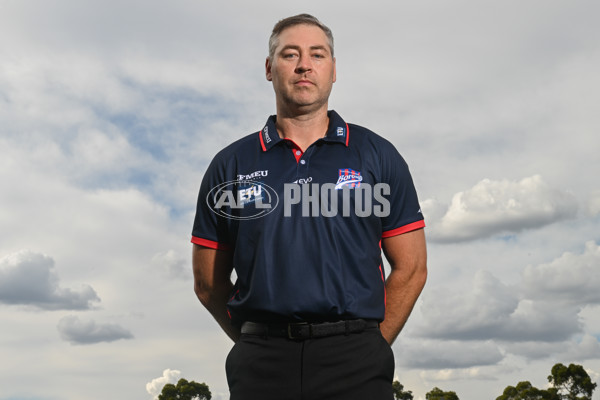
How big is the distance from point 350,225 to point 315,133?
1.11m

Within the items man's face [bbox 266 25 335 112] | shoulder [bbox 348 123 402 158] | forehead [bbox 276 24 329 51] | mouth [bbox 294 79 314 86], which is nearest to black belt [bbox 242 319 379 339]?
shoulder [bbox 348 123 402 158]

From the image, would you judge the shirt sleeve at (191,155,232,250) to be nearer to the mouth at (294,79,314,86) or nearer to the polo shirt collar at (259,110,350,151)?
the polo shirt collar at (259,110,350,151)

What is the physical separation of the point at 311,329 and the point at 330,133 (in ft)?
6.76

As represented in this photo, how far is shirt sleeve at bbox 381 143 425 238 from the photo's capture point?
646cm

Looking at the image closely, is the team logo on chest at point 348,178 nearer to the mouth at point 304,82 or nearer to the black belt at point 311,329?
the mouth at point 304,82

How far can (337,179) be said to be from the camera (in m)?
6.22

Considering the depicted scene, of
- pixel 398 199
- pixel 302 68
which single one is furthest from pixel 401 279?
pixel 302 68

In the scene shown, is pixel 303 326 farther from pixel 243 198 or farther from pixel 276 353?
pixel 243 198

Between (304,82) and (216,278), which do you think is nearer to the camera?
(304,82)

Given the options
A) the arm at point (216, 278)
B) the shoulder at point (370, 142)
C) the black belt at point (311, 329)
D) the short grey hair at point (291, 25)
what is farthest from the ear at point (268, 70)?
the black belt at point (311, 329)

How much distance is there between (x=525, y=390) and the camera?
68562mm

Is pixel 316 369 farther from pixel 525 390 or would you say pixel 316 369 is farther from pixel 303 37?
pixel 525 390

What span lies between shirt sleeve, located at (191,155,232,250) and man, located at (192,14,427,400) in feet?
0.04

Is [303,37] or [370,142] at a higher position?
[303,37]
